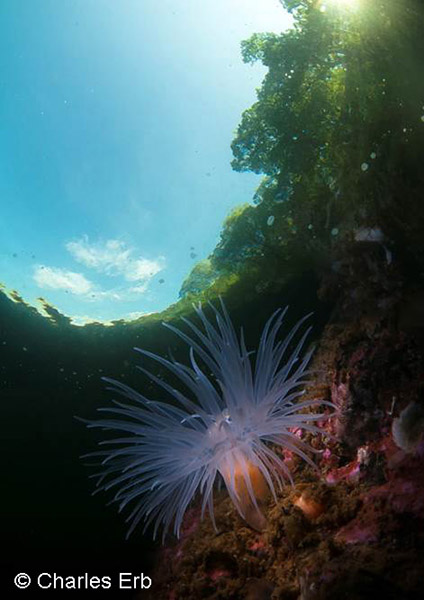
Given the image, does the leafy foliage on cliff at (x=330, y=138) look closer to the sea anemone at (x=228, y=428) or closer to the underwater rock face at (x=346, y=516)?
the underwater rock face at (x=346, y=516)

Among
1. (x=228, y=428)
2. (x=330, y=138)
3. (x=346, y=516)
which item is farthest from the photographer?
(x=330, y=138)

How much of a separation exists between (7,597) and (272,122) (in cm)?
817

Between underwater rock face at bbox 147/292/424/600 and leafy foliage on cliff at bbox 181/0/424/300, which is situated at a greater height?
leafy foliage on cliff at bbox 181/0/424/300

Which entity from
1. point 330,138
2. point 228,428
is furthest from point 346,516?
point 330,138

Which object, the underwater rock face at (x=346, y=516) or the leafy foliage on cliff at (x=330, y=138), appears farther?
the leafy foliage on cliff at (x=330, y=138)

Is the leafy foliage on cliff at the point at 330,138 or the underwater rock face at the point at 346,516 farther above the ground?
the leafy foliage on cliff at the point at 330,138

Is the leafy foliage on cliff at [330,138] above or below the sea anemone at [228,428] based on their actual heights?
above

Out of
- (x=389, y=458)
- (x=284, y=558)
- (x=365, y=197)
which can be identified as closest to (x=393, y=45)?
(x=365, y=197)

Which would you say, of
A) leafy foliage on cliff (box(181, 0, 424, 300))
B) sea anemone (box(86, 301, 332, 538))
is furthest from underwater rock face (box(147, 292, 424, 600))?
leafy foliage on cliff (box(181, 0, 424, 300))

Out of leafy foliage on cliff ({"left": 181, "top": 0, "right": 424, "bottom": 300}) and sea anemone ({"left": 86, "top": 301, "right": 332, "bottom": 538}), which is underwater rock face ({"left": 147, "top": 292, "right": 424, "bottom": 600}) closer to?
sea anemone ({"left": 86, "top": 301, "right": 332, "bottom": 538})

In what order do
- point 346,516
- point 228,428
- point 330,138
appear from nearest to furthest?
point 346,516 → point 228,428 → point 330,138

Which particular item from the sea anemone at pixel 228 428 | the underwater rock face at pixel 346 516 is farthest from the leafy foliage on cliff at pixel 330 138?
the sea anemone at pixel 228 428

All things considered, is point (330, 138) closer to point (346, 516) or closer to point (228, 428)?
point (228, 428)

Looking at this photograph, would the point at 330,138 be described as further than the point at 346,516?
Yes
